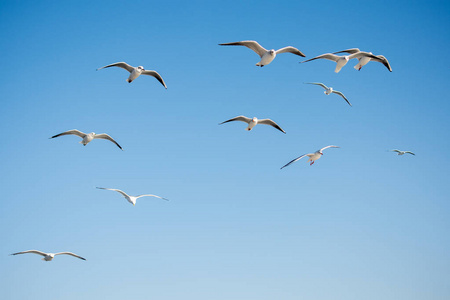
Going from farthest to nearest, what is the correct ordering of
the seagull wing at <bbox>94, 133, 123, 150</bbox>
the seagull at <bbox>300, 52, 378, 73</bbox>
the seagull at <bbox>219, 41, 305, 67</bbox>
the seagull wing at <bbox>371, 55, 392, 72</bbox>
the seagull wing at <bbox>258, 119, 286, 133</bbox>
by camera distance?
the seagull wing at <bbox>94, 133, 123, 150</bbox> → the seagull wing at <bbox>258, 119, 286, 133</bbox> → the seagull wing at <bbox>371, 55, 392, 72</bbox> → the seagull at <bbox>300, 52, 378, 73</bbox> → the seagull at <bbox>219, 41, 305, 67</bbox>

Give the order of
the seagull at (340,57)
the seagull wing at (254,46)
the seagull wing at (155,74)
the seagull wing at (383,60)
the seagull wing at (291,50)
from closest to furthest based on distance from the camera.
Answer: the seagull wing at (254,46) → the seagull wing at (291,50) → the seagull at (340,57) → the seagull wing at (383,60) → the seagull wing at (155,74)

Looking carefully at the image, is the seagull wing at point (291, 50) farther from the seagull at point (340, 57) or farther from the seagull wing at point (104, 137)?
the seagull wing at point (104, 137)

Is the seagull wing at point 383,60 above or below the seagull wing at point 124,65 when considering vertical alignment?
above

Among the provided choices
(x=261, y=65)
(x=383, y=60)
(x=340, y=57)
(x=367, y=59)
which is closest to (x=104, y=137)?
(x=261, y=65)

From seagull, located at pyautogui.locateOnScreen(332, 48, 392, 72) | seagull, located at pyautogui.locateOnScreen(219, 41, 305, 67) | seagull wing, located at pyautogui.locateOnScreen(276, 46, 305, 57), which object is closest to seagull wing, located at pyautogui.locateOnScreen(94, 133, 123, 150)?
seagull, located at pyautogui.locateOnScreen(219, 41, 305, 67)

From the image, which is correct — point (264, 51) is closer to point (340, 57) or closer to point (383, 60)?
point (340, 57)

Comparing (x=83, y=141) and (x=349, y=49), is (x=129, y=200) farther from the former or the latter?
(x=349, y=49)

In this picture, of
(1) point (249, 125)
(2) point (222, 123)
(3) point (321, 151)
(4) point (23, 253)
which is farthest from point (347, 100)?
(4) point (23, 253)

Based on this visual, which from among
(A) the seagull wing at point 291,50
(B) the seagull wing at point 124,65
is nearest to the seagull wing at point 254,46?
(A) the seagull wing at point 291,50

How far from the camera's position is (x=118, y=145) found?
27.8m

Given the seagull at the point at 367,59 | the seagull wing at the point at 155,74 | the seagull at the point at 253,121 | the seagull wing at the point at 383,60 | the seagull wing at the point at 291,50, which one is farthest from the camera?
the seagull wing at the point at 155,74

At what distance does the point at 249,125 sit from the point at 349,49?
652 centimetres

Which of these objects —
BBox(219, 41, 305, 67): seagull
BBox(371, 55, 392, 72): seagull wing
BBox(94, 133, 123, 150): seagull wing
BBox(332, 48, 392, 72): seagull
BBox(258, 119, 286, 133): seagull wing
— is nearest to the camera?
BBox(219, 41, 305, 67): seagull

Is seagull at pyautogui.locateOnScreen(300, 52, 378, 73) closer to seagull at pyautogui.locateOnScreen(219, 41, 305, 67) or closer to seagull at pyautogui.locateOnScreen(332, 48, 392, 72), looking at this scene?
seagull at pyautogui.locateOnScreen(332, 48, 392, 72)
